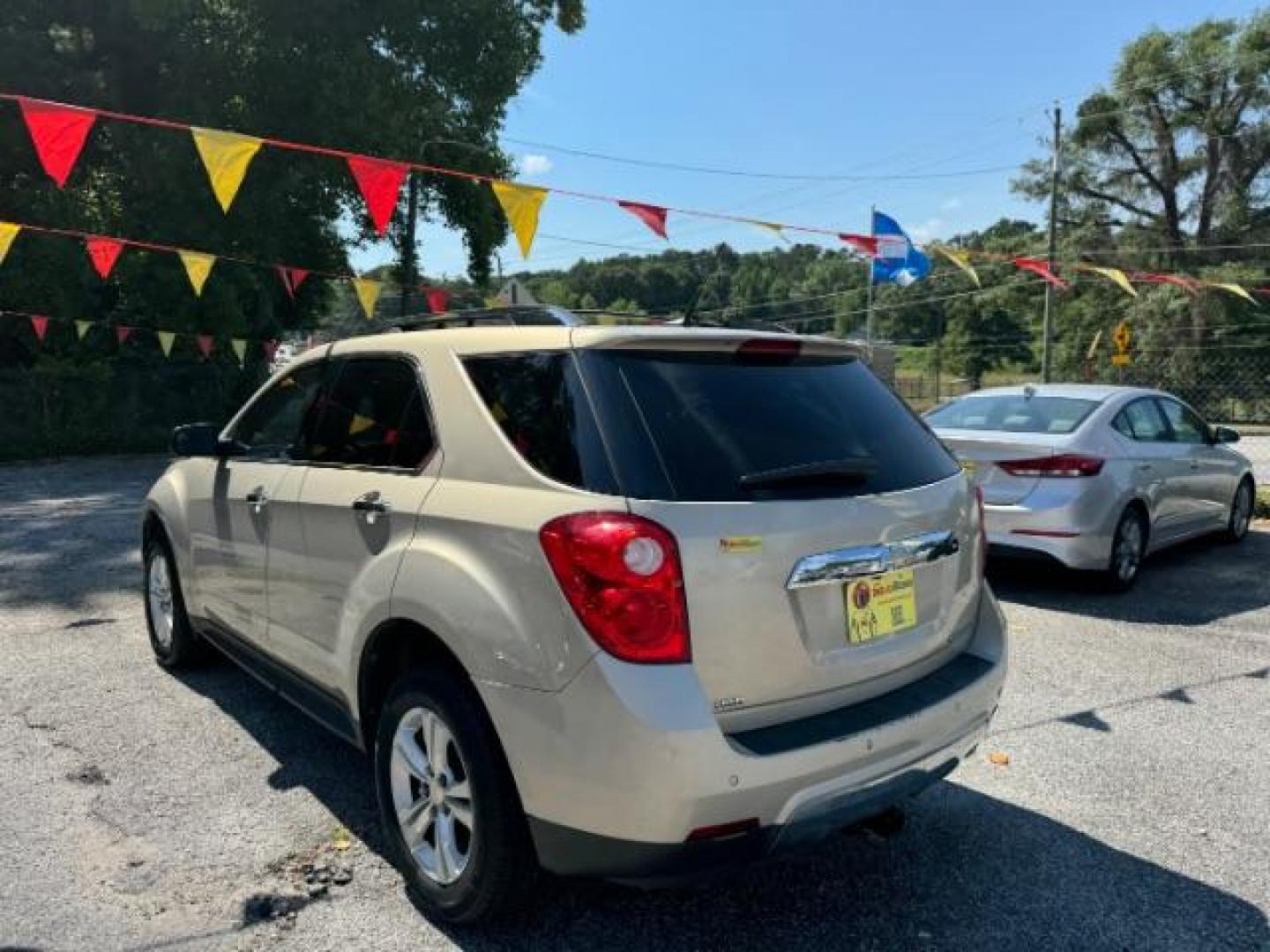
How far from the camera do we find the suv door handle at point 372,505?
9.75 feet

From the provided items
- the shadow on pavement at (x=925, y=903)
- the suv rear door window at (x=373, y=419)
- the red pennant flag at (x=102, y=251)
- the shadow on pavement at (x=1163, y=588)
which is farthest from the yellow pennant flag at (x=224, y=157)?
the red pennant flag at (x=102, y=251)

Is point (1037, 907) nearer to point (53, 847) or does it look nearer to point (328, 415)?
point (328, 415)

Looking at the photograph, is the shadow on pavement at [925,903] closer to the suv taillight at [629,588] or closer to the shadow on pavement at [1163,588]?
the suv taillight at [629,588]

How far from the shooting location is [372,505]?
303 cm

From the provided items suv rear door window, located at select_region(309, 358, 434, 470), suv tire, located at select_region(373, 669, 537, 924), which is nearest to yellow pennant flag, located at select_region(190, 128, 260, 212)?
suv rear door window, located at select_region(309, 358, 434, 470)

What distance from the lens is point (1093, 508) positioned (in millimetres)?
6520

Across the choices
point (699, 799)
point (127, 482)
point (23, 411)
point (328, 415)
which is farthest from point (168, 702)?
point (23, 411)

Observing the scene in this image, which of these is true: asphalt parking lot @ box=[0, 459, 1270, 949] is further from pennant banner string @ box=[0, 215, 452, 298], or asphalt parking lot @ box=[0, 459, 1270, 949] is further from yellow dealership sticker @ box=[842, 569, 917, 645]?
pennant banner string @ box=[0, 215, 452, 298]

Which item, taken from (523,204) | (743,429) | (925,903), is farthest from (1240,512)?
(743,429)

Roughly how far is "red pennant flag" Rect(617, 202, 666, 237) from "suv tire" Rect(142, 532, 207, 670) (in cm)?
606

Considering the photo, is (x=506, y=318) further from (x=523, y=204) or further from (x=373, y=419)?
(x=523, y=204)

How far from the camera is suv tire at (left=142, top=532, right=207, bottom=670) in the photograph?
4.85 metres

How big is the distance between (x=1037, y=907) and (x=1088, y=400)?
519cm

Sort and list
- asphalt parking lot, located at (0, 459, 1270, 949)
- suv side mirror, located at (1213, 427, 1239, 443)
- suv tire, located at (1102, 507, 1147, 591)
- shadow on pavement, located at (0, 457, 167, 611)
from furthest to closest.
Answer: suv side mirror, located at (1213, 427, 1239, 443)
shadow on pavement, located at (0, 457, 167, 611)
suv tire, located at (1102, 507, 1147, 591)
asphalt parking lot, located at (0, 459, 1270, 949)
